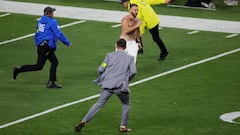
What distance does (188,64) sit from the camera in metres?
25.8

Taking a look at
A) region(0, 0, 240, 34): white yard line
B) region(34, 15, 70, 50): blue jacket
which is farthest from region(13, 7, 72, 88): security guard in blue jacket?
region(0, 0, 240, 34): white yard line

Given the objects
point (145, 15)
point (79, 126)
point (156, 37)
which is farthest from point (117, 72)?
point (156, 37)

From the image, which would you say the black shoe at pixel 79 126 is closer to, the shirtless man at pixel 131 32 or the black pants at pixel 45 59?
the shirtless man at pixel 131 32

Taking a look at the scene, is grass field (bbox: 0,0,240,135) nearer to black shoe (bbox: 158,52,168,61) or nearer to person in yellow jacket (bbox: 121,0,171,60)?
black shoe (bbox: 158,52,168,61)

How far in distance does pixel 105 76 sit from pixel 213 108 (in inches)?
132

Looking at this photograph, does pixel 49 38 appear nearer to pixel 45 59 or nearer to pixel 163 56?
pixel 45 59

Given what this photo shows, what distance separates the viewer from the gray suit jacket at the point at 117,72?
744 inches

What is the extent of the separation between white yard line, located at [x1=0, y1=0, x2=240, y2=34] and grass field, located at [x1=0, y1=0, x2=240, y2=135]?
60cm

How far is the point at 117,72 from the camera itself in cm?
1894

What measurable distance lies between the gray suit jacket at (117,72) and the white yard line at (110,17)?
37.1 ft

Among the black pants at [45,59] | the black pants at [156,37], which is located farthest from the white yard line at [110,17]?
the black pants at [45,59]

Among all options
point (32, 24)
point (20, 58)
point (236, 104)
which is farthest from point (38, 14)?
point (236, 104)

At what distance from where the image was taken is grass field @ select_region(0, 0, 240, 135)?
2008 cm

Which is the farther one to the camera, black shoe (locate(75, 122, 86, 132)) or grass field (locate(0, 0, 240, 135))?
grass field (locate(0, 0, 240, 135))
